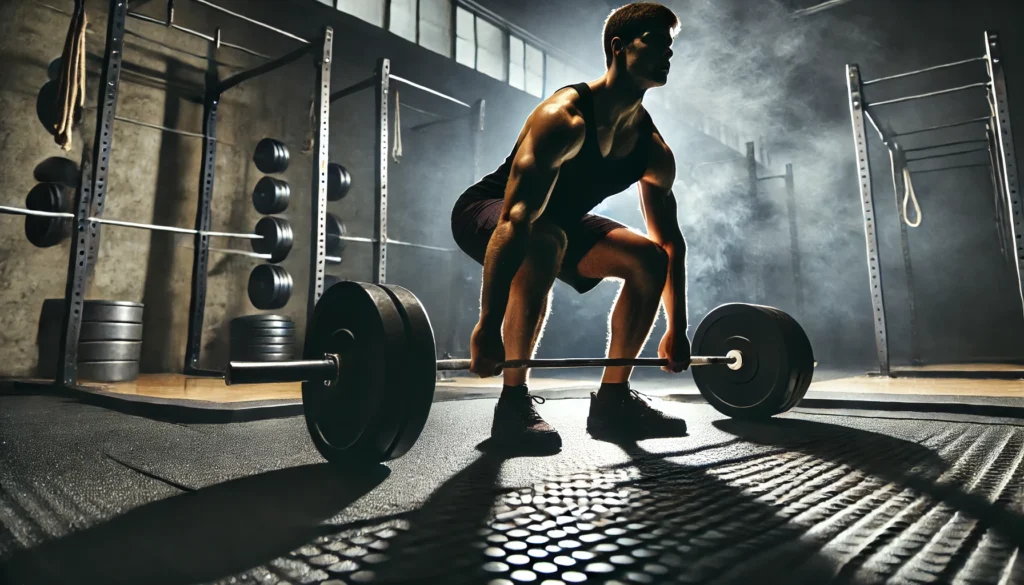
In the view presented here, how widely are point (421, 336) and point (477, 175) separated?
12.8 feet

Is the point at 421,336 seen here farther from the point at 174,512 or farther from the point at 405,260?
the point at 405,260

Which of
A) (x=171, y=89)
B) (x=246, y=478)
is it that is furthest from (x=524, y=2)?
(x=246, y=478)

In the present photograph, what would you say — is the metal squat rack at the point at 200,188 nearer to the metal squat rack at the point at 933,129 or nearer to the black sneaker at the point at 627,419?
the black sneaker at the point at 627,419

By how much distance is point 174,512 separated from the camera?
85cm

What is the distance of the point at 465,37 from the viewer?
5.26 metres

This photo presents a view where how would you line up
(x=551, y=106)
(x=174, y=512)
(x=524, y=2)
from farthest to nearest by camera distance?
(x=524, y=2) < (x=551, y=106) < (x=174, y=512)

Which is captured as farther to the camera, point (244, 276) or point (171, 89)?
point (244, 276)

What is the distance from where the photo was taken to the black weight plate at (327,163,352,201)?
14.8 feet

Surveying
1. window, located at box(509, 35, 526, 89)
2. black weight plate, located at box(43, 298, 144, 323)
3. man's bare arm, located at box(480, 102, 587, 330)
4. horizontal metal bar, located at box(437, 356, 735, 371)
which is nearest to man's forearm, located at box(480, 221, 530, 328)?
man's bare arm, located at box(480, 102, 587, 330)

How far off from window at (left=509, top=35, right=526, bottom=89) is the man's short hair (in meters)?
4.44

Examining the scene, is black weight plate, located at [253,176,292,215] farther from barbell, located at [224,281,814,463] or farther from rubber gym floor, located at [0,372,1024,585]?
barbell, located at [224,281,814,463]

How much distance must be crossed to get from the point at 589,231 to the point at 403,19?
153 inches

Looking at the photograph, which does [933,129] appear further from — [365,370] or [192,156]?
[192,156]

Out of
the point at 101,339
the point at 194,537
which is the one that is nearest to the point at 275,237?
the point at 101,339
